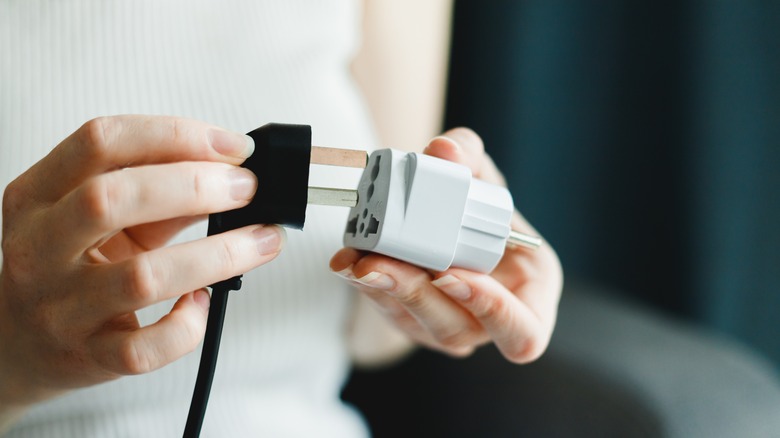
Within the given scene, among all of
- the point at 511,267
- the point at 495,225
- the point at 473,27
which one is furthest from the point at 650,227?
the point at 495,225

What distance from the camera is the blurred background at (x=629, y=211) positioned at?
0.62 meters

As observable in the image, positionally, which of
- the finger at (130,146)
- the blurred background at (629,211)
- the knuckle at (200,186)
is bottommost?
the blurred background at (629,211)

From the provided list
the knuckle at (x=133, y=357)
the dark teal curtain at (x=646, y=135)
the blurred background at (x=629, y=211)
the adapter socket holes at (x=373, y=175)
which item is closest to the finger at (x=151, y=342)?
the knuckle at (x=133, y=357)

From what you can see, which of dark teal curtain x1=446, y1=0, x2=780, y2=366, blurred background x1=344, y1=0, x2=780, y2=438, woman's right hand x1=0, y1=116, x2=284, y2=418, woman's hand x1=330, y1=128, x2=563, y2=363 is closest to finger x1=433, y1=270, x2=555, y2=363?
woman's hand x1=330, y1=128, x2=563, y2=363

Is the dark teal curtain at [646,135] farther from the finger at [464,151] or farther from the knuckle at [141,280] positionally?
the knuckle at [141,280]

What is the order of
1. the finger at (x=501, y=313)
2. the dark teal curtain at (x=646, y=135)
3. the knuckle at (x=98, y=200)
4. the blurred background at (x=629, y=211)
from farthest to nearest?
the dark teal curtain at (x=646, y=135)
the blurred background at (x=629, y=211)
the finger at (x=501, y=313)
the knuckle at (x=98, y=200)

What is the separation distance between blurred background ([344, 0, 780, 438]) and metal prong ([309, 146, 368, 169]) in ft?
1.27

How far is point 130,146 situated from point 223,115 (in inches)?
9.7

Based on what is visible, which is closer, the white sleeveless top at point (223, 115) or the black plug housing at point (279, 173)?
the black plug housing at point (279, 173)

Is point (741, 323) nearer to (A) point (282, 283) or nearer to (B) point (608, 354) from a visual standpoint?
(B) point (608, 354)

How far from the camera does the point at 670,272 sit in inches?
41.0

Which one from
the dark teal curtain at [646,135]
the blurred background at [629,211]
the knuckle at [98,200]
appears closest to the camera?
the knuckle at [98,200]

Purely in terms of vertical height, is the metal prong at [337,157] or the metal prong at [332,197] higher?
the metal prong at [337,157]

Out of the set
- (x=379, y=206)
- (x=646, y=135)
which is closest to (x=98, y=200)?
(x=379, y=206)
